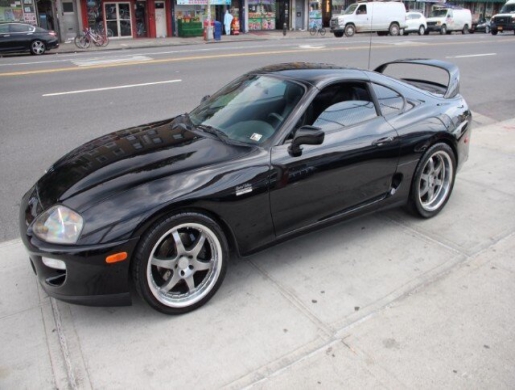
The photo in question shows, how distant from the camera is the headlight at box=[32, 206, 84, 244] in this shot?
109 inches

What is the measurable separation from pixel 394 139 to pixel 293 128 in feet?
3.35

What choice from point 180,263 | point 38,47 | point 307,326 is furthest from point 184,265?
point 38,47

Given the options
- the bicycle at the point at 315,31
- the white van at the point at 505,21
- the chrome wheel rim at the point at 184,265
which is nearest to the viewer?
the chrome wheel rim at the point at 184,265

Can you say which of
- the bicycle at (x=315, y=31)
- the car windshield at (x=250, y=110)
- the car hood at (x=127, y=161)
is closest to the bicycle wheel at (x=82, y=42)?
the bicycle at (x=315, y=31)

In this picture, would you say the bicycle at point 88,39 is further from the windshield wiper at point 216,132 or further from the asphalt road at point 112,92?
the windshield wiper at point 216,132

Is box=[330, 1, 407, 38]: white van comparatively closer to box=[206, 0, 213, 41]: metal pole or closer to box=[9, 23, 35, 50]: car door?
box=[206, 0, 213, 41]: metal pole

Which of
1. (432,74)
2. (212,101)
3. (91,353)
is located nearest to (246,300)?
(91,353)

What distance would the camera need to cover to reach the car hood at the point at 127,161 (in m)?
3.02

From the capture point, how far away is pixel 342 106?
387cm

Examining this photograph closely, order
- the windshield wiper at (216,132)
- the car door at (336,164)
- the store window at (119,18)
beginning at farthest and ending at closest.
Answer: the store window at (119,18), the windshield wiper at (216,132), the car door at (336,164)

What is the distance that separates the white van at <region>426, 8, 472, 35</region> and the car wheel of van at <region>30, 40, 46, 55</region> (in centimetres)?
2702

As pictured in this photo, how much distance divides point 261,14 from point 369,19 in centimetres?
906

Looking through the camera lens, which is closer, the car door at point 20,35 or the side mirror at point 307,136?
the side mirror at point 307,136

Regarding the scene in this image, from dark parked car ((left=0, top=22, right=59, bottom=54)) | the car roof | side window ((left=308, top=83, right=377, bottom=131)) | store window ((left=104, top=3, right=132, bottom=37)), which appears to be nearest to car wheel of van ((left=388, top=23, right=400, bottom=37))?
store window ((left=104, top=3, right=132, bottom=37))
